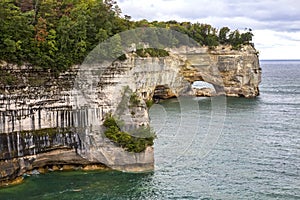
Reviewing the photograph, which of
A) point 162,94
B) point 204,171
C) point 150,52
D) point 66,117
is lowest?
point 204,171

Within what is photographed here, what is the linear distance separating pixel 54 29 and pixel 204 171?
17.5m

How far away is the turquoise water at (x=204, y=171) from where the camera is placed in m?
30.8

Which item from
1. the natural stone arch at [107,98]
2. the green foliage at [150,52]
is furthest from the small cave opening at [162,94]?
the natural stone arch at [107,98]

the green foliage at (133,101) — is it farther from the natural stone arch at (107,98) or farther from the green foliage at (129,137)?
the green foliage at (129,137)

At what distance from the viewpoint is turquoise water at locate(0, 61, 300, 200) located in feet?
101

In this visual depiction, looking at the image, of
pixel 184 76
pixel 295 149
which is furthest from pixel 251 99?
pixel 295 149

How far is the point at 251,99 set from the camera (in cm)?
7919

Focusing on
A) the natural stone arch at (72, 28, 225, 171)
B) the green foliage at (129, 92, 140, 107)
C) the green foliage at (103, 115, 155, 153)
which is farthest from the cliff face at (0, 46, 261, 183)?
the green foliage at (103, 115, 155, 153)

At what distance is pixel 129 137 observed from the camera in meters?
35.3

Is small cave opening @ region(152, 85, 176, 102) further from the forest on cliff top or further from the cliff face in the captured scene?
the cliff face

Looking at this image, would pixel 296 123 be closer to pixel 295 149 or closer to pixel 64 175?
pixel 295 149

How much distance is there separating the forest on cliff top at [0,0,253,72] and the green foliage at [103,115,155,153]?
590 centimetres

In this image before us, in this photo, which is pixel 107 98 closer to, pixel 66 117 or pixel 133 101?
pixel 133 101

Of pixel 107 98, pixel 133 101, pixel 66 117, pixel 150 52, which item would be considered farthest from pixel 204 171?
pixel 150 52
